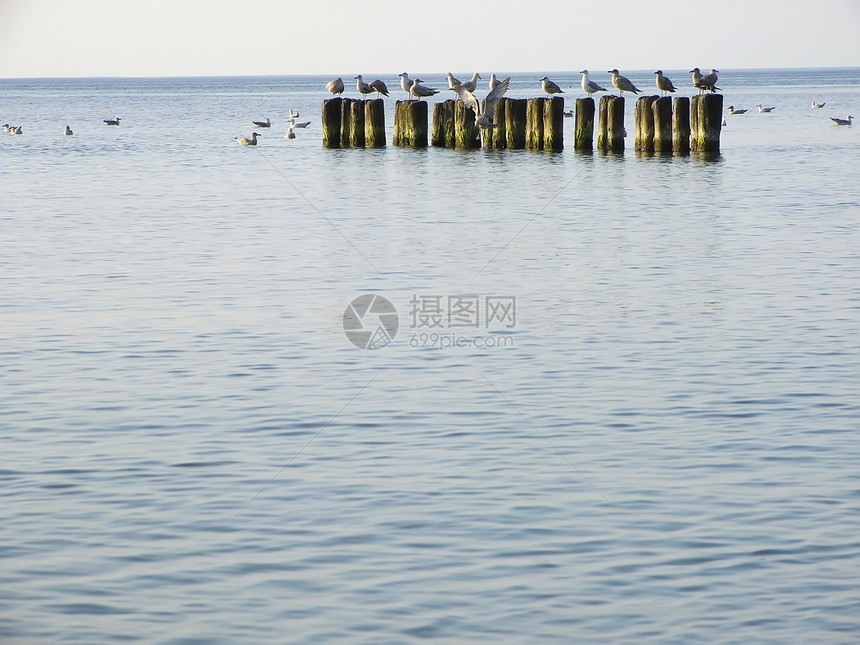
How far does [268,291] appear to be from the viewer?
14305mm

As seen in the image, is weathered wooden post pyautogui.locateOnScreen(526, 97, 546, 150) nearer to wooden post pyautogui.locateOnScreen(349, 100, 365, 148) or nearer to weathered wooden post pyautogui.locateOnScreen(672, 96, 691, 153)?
weathered wooden post pyautogui.locateOnScreen(672, 96, 691, 153)

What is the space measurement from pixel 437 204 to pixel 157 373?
44.1 feet

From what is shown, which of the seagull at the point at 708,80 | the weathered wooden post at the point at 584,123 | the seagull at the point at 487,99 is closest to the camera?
the seagull at the point at 487,99

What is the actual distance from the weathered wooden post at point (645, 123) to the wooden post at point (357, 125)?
910 centimetres

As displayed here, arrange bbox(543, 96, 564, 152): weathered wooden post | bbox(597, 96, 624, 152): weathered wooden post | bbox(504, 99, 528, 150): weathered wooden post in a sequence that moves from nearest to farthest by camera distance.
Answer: bbox(597, 96, 624, 152): weathered wooden post, bbox(543, 96, 564, 152): weathered wooden post, bbox(504, 99, 528, 150): weathered wooden post

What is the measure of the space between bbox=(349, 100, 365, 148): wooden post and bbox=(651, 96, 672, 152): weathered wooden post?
9973 millimetres

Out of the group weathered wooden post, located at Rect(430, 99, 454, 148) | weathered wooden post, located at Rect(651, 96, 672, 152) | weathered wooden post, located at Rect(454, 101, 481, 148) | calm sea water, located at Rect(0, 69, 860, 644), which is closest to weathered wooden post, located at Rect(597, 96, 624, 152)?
weathered wooden post, located at Rect(651, 96, 672, 152)

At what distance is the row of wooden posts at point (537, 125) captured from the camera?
3048cm

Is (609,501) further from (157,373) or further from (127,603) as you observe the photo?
(157,373)

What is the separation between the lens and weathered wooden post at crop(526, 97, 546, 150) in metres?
33.5

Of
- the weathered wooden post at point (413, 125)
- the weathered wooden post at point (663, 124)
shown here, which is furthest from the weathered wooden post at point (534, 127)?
the weathered wooden post at point (663, 124)

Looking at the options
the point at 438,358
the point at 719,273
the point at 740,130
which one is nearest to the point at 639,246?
the point at 719,273

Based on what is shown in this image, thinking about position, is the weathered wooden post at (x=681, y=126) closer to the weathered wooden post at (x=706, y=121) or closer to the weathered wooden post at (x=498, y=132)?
the weathered wooden post at (x=706, y=121)

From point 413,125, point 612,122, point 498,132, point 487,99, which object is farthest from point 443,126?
point 487,99
